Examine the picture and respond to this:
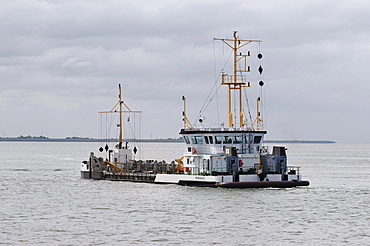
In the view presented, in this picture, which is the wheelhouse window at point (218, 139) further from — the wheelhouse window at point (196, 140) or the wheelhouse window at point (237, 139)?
the wheelhouse window at point (196, 140)

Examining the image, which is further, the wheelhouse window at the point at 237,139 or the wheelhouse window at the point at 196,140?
the wheelhouse window at the point at 196,140

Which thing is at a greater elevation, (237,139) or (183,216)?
(237,139)

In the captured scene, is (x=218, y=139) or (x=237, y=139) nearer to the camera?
(x=237, y=139)

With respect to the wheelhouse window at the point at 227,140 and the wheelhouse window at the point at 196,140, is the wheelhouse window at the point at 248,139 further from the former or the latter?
the wheelhouse window at the point at 196,140

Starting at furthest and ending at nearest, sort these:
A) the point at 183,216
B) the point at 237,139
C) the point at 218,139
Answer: the point at 218,139 → the point at 237,139 → the point at 183,216

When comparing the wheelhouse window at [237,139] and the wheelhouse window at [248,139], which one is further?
the wheelhouse window at [248,139]

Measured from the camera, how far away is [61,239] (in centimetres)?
3356

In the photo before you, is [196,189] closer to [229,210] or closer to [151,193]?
[151,193]

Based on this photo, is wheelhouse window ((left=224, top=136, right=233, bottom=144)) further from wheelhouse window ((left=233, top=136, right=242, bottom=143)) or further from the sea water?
the sea water

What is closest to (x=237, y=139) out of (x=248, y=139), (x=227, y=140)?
(x=227, y=140)

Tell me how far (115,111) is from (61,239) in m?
38.1

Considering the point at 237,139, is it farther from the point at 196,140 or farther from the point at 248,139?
the point at 196,140

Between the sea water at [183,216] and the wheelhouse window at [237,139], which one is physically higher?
the wheelhouse window at [237,139]

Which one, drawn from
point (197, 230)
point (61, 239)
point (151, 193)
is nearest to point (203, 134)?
point (151, 193)
